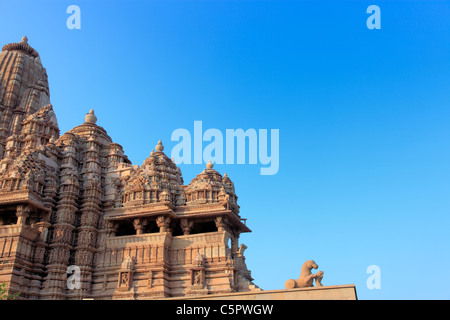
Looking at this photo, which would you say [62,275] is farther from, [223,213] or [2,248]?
[223,213]

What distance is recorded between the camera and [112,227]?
30359mm

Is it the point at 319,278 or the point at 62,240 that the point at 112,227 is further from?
the point at 319,278

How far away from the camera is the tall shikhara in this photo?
86.5 feet

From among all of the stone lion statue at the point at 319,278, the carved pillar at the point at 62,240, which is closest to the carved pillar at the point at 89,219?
the carved pillar at the point at 62,240

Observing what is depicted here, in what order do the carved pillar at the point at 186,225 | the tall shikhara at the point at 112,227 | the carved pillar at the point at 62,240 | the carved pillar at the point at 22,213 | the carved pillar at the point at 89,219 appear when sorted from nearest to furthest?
the tall shikhara at the point at 112,227 < the carved pillar at the point at 62,240 < the carved pillar at the point at 22,213 < the carved pillar at the point at 89,219 < the carved pillar at the point at 186,225

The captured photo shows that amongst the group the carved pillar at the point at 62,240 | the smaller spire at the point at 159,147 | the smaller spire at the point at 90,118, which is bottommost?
the carved pillar at the point at 62,240

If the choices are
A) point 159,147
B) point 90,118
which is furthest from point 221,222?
point 90,118

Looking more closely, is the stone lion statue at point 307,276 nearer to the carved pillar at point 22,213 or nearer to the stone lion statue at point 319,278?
Answer: the stone lion statue at point 319,278

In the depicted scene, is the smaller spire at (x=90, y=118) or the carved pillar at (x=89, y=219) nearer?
the carved pillar at (x=89, y=219)

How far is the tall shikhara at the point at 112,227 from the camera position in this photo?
26.4 metres

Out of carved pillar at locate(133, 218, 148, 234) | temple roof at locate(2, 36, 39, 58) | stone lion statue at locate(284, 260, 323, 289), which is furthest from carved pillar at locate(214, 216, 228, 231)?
temple roof at locate(2, 36, 39, 58)

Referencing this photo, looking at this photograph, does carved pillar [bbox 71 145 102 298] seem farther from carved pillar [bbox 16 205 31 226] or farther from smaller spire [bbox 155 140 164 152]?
smaller spire [bbox 155 140 164 152]
